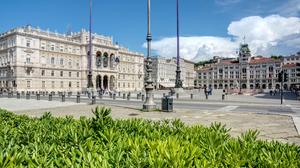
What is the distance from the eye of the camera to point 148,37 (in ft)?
65.4

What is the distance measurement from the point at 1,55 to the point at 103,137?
86.6 metres

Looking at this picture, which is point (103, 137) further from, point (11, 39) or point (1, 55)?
point (1, 55)

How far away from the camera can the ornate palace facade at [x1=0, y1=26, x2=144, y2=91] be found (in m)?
74.2

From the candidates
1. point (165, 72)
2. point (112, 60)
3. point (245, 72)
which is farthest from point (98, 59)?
point (245, 72)

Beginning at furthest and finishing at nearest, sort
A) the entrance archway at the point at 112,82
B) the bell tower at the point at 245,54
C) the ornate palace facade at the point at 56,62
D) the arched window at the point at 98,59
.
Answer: the bell tower at the point at 245,54, the entrance archway at the point at 112,82, the arched window at the point at 98,59, the ornate palace facade at the point at 56,62

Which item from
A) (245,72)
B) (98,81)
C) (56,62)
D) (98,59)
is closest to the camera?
(56,62)

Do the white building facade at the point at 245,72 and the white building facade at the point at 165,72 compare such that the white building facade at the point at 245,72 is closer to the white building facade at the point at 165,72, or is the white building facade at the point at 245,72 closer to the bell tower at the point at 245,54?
the bell tower at the point at 245,54

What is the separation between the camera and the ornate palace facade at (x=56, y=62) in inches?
2923

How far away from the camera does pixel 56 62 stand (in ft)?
281

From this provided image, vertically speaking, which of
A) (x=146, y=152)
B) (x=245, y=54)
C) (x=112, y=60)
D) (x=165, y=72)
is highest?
(x=245, y=54)

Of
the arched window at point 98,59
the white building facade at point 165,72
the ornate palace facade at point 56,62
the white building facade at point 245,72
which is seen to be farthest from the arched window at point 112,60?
the white building facade at point 245,72

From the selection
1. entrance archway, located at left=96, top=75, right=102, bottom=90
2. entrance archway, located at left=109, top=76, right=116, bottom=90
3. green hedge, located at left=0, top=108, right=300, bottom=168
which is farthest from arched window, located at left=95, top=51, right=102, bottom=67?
green hedge, located at left=0, top=108, right=300, bottom=168

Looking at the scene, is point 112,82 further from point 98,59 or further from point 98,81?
point 98,59

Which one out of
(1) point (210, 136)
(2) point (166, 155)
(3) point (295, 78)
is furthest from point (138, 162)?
(3) point (295, 78)
